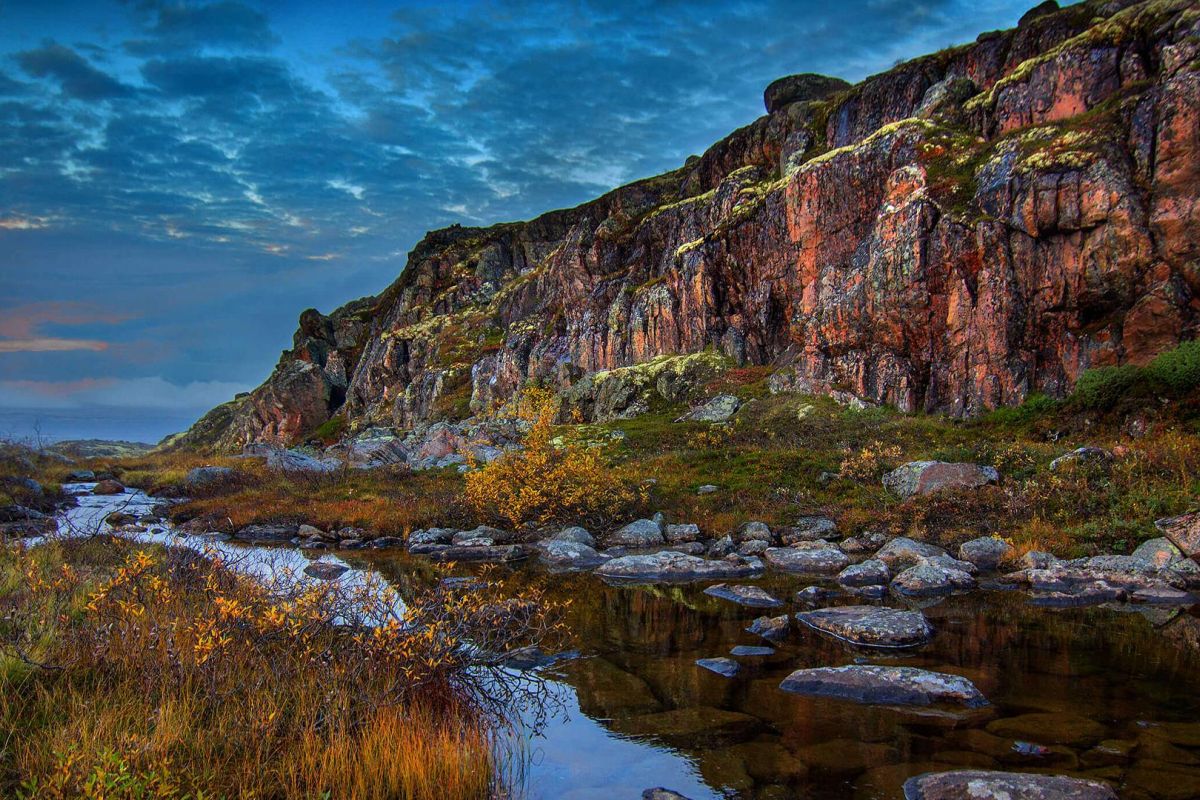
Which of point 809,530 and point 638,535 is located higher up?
point 809,530

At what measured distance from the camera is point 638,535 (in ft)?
72.1

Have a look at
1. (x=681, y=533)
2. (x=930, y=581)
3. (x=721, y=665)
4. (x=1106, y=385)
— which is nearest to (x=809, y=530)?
(x=681, y=533)

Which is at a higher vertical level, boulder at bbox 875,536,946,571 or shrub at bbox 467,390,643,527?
shrub at bbox 467,390,643,527

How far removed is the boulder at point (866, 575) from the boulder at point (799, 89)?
2667 inches

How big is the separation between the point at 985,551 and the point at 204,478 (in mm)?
40907

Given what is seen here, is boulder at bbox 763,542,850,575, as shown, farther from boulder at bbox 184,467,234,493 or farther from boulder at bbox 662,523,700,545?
boulder at bbox 184,467,234,493

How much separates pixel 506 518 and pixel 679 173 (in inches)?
3094

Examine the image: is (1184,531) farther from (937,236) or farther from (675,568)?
(937,236)

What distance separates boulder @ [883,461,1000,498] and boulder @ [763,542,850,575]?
4.93 m

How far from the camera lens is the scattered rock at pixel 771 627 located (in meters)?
11.7

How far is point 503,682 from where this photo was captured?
29.9 feet

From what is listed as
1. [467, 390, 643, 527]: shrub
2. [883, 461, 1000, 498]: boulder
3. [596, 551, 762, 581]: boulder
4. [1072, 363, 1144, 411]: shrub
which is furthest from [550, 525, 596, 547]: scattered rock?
[1072, 363, 1144, 411]: shrub

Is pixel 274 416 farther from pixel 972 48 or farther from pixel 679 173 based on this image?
pixel 972 48

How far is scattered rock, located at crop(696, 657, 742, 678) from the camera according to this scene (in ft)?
32.4
